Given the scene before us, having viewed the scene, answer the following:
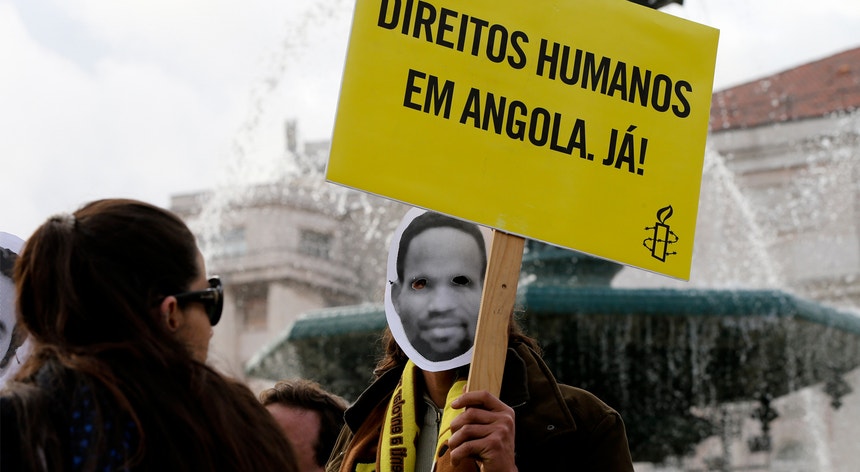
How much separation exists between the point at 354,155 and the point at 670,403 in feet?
24.5

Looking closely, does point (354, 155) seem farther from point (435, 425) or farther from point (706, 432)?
point (706, 432)

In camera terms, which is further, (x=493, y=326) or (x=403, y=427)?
(x=403, y=427)

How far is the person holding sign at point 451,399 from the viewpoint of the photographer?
2.84 metres

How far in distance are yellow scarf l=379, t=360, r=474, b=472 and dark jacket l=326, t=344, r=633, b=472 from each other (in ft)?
0.44

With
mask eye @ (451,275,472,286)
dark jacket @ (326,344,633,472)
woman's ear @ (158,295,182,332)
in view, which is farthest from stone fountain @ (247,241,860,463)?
woman's ear @ (158,295,182,332)

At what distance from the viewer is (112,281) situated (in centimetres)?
239

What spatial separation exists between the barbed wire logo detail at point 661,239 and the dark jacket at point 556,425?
371 mm

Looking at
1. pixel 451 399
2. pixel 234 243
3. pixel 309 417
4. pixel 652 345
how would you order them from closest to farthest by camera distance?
pixel 451 399, pixel 309 417, pixel 652 345, pixel 234 243

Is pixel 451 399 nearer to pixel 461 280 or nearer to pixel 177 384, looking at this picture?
pixel 461 280

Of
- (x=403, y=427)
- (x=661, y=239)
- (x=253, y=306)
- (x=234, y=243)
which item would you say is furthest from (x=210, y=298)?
(x=234, y=243)

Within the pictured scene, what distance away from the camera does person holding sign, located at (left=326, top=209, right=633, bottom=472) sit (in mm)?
2836

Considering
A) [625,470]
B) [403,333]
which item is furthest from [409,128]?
[625,470]

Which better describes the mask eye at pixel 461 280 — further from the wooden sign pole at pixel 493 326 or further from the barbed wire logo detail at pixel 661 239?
the barbed wire logo detail at pixel 661 239

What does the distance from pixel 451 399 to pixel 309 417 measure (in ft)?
3.14
